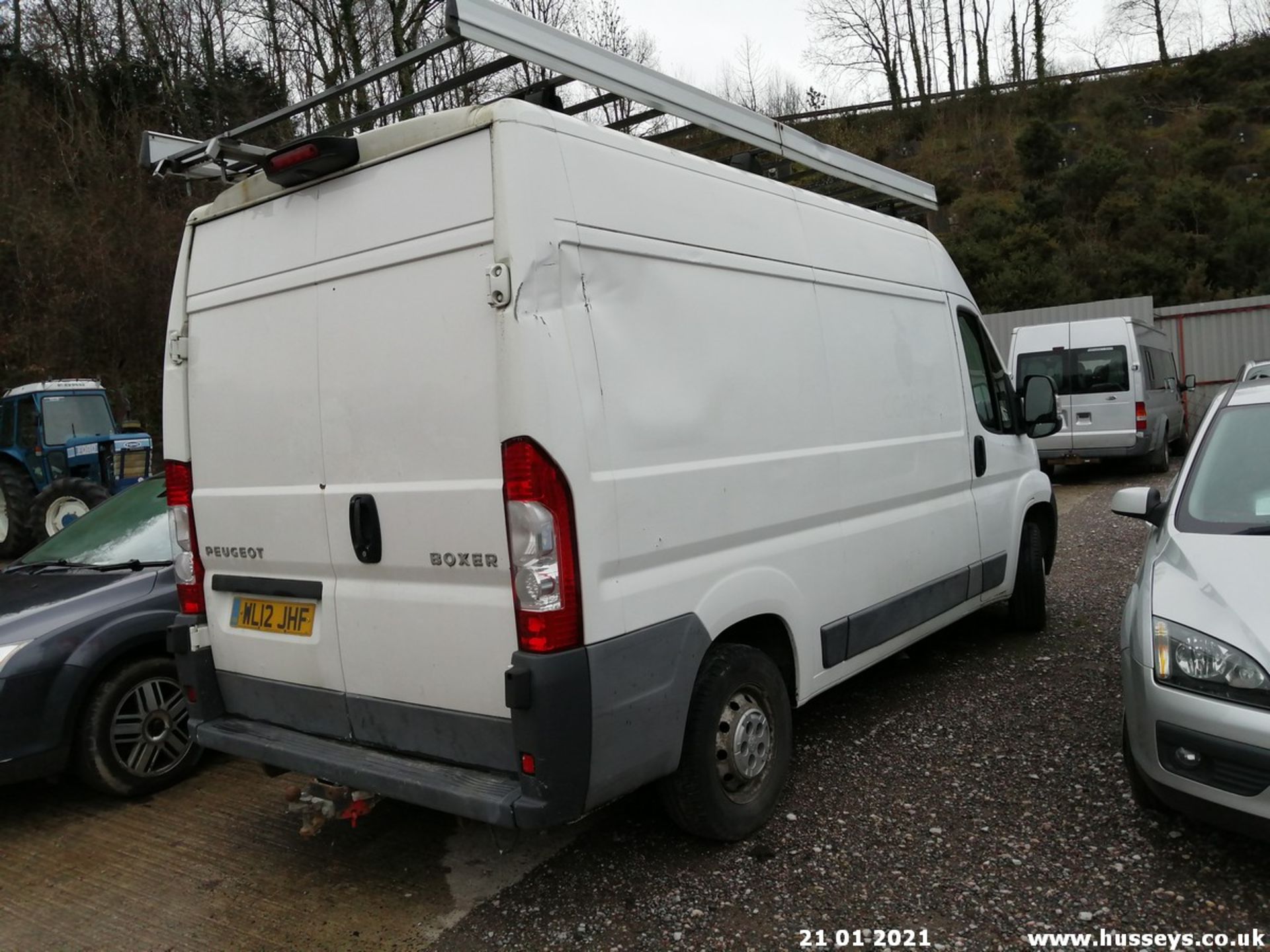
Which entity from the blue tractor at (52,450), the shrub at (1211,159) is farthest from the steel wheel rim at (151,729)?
the shrub at (1211,159)

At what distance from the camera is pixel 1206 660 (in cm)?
287

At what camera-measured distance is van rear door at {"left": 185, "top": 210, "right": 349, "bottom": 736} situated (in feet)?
10.6

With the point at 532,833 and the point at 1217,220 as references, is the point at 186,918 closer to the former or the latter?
the point at 532,833

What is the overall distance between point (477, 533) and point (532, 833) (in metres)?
1.52

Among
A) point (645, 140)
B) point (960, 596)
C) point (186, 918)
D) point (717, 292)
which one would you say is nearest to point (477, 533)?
point (717, 292)

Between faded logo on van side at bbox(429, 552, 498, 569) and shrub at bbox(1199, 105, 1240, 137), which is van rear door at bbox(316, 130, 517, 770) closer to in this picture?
faded logo on van side at bbox(429, 552, 498, 569)

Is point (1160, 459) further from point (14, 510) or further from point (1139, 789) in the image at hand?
point (14, 510)

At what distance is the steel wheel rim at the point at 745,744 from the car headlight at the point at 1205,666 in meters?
1.34

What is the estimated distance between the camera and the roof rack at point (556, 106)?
2.73 metres

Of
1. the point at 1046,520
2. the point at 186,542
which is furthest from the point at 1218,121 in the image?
the point at 186,542

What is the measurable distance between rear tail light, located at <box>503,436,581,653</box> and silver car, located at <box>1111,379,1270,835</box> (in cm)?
194

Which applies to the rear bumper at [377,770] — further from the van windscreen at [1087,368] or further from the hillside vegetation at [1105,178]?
the hillside vegetation at [1105,178]

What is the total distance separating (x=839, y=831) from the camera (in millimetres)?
3453

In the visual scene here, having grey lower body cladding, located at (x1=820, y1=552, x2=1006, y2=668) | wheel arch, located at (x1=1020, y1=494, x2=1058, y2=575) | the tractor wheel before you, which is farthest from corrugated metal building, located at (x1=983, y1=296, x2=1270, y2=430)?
the tractor wheel
